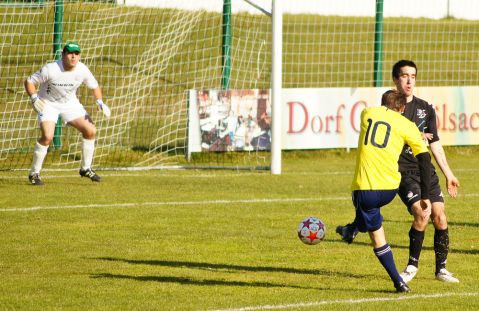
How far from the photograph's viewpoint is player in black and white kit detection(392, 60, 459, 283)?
31.3 ft

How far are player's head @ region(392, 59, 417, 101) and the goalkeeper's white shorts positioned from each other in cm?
765

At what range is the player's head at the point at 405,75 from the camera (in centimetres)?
955

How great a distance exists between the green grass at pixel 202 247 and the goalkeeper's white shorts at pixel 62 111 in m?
1.01

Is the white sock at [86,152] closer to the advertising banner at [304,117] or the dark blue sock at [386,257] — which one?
the advertising banner at [304,117]

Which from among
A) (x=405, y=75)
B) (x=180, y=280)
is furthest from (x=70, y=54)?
(x=405, y=75)

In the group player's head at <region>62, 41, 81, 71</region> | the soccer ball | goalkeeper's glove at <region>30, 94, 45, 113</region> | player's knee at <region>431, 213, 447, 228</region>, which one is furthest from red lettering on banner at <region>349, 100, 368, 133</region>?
the soccer ball

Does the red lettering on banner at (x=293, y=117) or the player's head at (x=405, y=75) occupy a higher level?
the red lettering on banner at (x=293, y=117)

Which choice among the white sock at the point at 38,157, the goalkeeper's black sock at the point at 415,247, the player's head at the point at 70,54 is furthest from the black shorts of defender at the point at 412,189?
the white sock at the point at 38,157

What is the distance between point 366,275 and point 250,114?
946cm

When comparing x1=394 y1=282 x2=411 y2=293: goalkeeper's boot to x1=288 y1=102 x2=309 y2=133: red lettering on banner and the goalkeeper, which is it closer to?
the goalkeeper

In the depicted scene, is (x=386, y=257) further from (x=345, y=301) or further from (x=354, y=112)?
(x=354, y=112)

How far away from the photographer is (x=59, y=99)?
16203mm

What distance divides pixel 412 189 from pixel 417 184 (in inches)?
3.2

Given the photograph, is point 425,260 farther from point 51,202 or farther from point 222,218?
point 51,202
